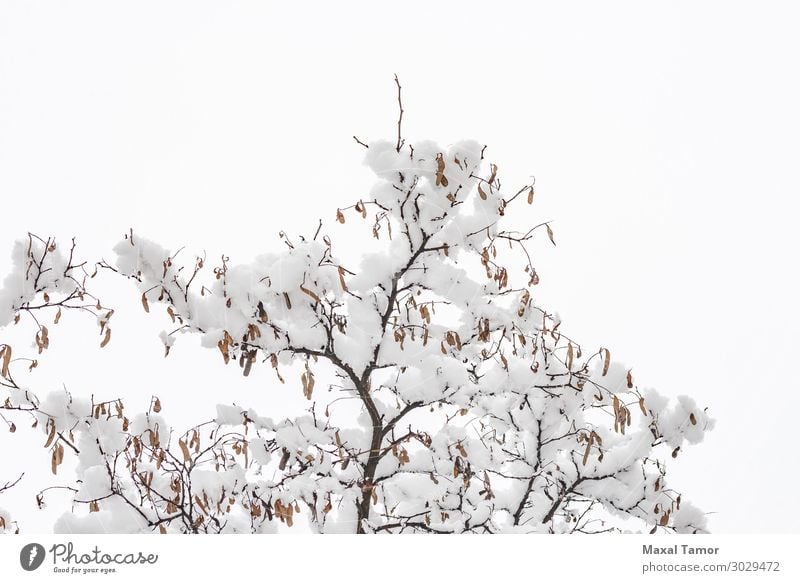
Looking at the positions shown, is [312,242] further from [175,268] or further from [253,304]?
[175,268]

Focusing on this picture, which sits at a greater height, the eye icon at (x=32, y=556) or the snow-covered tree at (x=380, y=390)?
the snow-covered tree at (x=380, y=390)

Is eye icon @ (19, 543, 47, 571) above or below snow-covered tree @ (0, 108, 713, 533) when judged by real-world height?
below

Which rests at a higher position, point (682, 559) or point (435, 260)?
point (435, 260)

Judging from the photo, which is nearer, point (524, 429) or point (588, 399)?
point (588, 399)

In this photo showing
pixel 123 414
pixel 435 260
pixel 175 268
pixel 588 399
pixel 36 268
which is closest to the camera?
pixel 36 268

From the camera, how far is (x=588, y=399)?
4.25 m

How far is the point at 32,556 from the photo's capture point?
3.00 metres

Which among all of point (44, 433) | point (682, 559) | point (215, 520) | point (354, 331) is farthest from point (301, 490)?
point (682, 559)

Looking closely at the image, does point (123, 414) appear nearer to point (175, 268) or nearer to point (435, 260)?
point (175, 268)

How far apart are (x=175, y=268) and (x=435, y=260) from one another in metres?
1.56

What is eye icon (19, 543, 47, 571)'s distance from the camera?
297 centimetres

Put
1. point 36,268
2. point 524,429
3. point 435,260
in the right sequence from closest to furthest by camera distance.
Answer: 1. point 36,268
2. point 435,260
3. point 524,429

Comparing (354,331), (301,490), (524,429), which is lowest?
(301,490)

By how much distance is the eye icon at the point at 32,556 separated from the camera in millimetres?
2969
